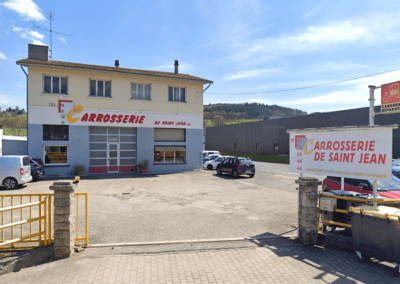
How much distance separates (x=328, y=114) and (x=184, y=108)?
24250 millimetres

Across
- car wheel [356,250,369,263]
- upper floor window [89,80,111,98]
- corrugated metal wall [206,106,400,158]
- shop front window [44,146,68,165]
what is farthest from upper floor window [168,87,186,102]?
corrugated metal wall [206,106,400,158]

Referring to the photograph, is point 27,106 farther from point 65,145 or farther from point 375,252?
point 375,252

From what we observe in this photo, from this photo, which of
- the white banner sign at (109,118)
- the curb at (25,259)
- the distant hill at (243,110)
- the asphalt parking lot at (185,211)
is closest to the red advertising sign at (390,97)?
the asphalt parking lot at (185,211)

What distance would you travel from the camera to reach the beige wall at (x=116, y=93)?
1936cm

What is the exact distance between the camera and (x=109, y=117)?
21000mm

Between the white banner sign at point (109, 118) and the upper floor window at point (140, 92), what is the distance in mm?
1512

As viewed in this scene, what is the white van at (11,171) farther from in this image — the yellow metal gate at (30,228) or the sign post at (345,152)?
the sign post at (345,152)

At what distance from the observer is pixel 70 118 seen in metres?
19.9

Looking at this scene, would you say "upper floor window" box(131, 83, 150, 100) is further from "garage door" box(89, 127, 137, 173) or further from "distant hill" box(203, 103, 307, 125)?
"distant hill" box(203, 103, 307, 125)

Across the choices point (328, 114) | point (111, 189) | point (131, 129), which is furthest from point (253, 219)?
point (328, 114)

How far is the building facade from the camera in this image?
19406 mm

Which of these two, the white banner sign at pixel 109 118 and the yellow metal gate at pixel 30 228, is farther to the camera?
the white banner sign at pixel 109 118

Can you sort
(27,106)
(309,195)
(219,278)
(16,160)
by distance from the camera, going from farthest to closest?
(27,106) < (16,160) < (309,195) < (219,278)

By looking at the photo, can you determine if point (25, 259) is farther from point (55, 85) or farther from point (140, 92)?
point (140, 92)
